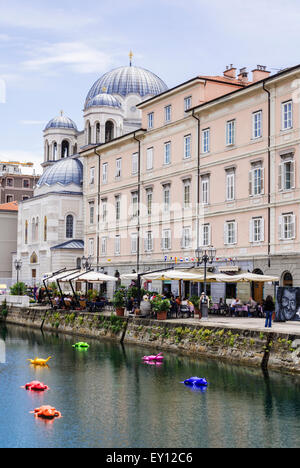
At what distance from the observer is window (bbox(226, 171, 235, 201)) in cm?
4562

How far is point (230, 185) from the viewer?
151 ft

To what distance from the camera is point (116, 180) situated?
60125mm

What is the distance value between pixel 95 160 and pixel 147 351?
34485mm

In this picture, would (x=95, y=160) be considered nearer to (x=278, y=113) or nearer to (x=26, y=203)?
(x=26, y=203)

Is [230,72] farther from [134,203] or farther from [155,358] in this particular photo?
[155,358]

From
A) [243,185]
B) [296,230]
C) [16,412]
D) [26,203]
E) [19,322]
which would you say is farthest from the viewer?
[26,203]

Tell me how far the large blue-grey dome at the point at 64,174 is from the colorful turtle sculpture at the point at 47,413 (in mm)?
58073

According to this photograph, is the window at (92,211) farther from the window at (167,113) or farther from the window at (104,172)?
the window at (167,113)

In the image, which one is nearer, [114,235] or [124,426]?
[124,426]

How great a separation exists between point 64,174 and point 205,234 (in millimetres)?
32735

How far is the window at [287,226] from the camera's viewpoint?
40.4 metres

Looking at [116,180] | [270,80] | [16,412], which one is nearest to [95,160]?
[116,180]

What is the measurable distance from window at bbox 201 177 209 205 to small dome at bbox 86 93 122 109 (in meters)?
30.4

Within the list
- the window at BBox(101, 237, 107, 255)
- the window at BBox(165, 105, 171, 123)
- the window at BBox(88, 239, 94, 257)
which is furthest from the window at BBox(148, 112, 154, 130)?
the window at BBox(88, 239, 94, 257)
